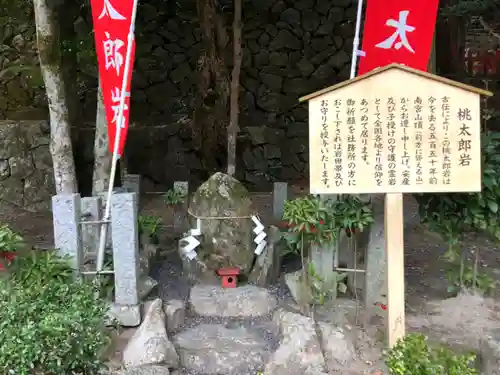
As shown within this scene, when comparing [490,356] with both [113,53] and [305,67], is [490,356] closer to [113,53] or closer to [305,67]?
[113,53]

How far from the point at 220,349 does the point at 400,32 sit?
Answer: 2773 millimetres

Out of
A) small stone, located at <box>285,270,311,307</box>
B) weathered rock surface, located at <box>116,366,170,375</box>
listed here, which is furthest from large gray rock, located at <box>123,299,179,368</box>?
small stone, located at <box>285,270,311,307</box>

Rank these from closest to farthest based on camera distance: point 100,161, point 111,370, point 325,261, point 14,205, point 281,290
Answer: point 111,370 → point 325,261 → point 281,290 → point 100,161 → point 14,205

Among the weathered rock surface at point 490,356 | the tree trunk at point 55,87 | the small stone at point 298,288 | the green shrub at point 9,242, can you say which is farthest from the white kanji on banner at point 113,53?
the weathered rock surface at point 490,356

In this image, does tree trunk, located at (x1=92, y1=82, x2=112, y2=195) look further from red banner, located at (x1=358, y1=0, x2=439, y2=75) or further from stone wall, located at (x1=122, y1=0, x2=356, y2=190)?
stone wall, located at (x1=122, y1=0, x2=356, y2=190)

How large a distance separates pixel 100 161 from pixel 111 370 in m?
2.53

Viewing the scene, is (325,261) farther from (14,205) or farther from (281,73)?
(281,73)

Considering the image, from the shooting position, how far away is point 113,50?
4340 mm

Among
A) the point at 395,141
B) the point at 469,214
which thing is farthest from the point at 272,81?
the point at 395,141

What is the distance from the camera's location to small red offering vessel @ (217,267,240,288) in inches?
178

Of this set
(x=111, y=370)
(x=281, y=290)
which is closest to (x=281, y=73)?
(x=281, y=290)

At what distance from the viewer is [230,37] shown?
9.64 m

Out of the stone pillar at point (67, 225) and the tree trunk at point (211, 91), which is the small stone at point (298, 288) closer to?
the stone pillar at point (67, 225)

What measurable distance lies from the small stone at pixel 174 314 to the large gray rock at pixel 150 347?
27 centimetres
